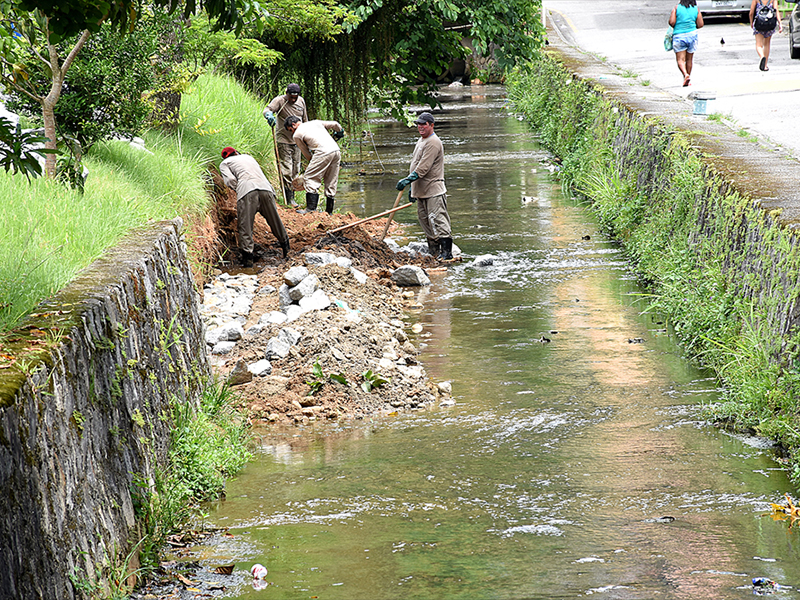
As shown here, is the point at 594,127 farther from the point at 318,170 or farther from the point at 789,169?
the point at 789,169

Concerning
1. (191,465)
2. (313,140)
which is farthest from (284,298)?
(313,140)

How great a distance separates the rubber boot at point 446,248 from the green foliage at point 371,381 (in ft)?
16.2

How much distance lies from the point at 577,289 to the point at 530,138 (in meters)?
12.4

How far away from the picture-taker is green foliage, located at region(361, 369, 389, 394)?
8233 millimetres

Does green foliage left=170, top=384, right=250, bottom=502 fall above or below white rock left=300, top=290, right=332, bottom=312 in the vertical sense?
below

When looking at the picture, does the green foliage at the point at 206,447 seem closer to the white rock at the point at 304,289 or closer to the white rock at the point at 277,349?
the white rock at the point at 277,349

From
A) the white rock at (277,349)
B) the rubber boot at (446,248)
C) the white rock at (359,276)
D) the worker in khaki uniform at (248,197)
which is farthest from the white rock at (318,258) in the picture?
the white rock at (277,349)

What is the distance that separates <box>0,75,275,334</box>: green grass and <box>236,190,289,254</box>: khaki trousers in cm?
48

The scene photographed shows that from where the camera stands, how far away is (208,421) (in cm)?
725

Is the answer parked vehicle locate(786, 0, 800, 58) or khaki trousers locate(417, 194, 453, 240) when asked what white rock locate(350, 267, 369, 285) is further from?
parked vehicle locate(786, 0, 800, 58)

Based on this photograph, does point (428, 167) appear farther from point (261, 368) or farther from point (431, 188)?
point (261, 368)

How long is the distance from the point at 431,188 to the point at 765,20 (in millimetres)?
10754

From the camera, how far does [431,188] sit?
13.1 meters

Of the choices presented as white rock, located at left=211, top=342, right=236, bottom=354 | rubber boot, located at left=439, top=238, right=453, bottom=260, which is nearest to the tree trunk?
white rock, located at left=211, top=342, right=236, bottom=354
